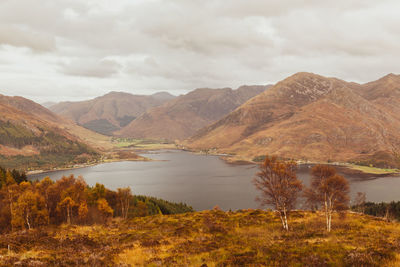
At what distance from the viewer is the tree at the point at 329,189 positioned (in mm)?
45562

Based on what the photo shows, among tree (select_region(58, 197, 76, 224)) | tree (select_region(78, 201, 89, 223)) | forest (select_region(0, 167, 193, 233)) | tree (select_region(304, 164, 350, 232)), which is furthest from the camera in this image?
tree (select_region(78, 201, 89, 223))

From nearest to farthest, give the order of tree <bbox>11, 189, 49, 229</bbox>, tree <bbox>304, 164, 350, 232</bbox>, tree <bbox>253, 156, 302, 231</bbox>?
tree <bbox>304, 164, 350, 232</bbox>, tree <bbox>253, 156, 302, 231</bbox>, tree <bbox>11, 189, 49, 229</bbox>

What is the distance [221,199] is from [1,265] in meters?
167

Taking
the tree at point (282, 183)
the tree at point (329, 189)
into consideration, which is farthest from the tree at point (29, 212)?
the tree at point (329, 189)

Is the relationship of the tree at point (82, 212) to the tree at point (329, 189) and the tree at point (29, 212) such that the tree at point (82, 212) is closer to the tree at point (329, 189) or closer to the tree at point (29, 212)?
the tree at point (29, 212)

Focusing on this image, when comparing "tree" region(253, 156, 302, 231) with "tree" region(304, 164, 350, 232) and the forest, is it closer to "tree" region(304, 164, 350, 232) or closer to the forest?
"tree" region(304, 164, 350, 232)

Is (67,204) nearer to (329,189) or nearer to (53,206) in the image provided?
(53,206)

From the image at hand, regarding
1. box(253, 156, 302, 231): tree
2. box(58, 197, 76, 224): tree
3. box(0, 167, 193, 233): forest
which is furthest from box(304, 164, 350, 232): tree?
box(58, 197, 76, 224): tree

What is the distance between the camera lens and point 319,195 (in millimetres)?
47125

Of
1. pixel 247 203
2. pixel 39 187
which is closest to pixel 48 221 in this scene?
pixel 39 187

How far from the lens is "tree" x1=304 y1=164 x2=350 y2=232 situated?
45562 millimetres

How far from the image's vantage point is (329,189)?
150 feet

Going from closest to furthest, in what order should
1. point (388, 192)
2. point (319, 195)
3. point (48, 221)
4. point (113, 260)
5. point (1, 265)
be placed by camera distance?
1. point (1, 265)
2. point (113, 260)
3. point (319, 195)
4. point (48, 221)
5. point (388, 192)

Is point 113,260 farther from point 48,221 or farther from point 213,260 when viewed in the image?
point 48,221
